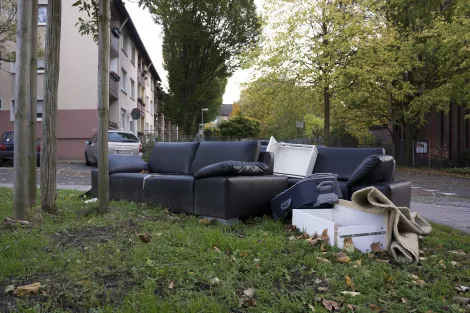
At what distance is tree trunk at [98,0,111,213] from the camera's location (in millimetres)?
4812

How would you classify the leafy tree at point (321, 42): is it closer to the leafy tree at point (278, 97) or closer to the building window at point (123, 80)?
the leafy tree at point (278, 97)

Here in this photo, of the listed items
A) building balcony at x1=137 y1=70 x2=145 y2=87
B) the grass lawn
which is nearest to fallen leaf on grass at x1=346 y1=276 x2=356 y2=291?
the grass lawn

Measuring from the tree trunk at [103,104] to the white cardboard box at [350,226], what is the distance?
2.33 metres

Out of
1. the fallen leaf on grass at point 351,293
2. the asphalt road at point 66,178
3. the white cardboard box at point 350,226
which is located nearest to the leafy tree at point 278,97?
the asphalt road at point 66,178

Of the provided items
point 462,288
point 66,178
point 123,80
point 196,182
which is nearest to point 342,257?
point 462,288

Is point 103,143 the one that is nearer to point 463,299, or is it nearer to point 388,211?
point 388,211

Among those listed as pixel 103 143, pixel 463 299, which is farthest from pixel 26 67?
pixel 463 299

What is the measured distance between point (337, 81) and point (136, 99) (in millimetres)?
18430

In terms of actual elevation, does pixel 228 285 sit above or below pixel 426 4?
below

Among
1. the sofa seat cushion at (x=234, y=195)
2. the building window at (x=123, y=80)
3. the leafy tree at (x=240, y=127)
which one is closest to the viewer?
the sofa seat cushion at (x=234, y=195)

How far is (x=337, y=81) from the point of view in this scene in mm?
19734

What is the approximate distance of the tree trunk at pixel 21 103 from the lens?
13.7ft

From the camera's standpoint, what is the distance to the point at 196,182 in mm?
5176

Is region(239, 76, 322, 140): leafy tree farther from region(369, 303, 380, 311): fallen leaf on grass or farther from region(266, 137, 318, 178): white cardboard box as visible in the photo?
region(369, 303, 380, 311): fallen leaf on grass
